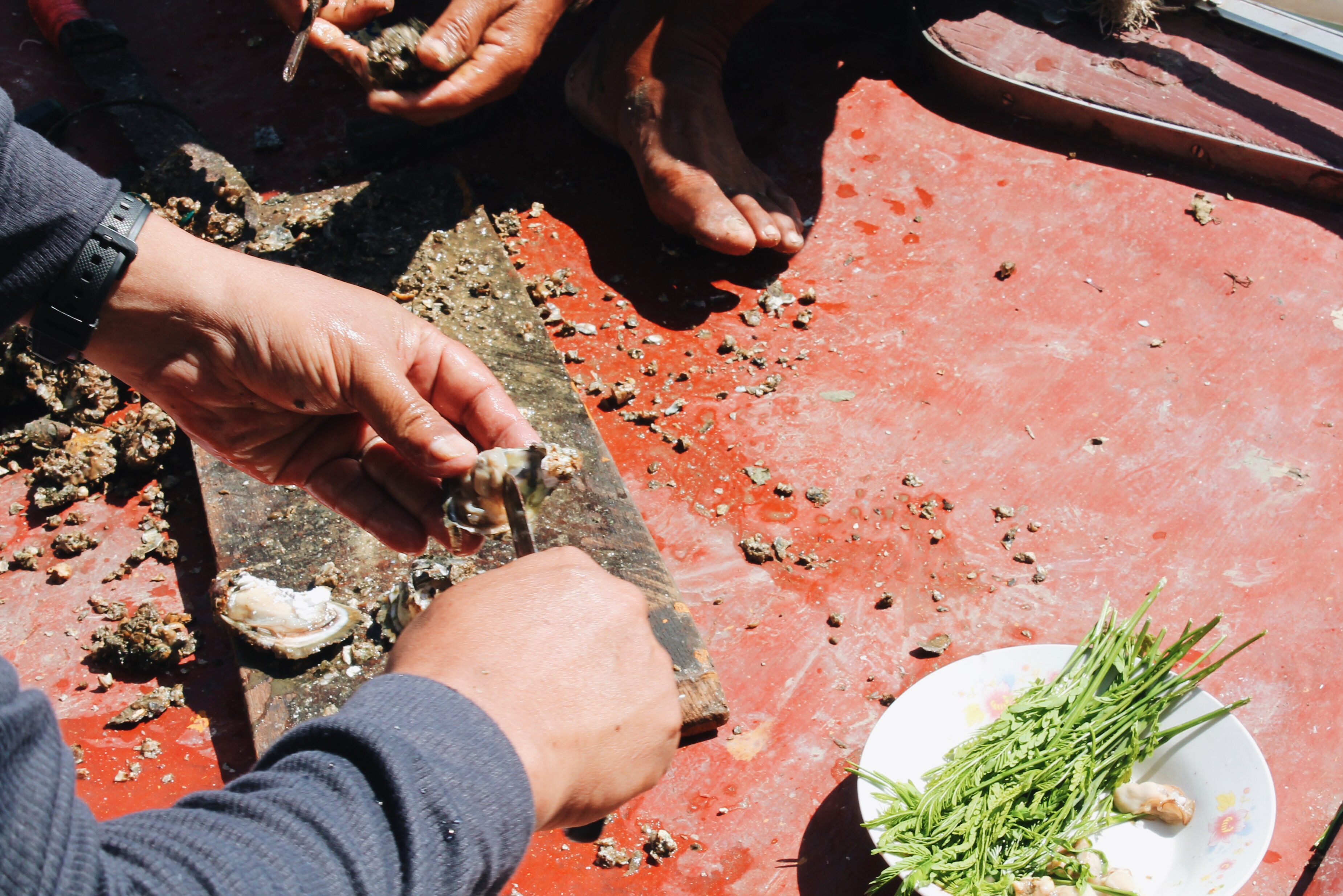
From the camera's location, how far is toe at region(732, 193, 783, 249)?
113 inches

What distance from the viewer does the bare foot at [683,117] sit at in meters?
2.90

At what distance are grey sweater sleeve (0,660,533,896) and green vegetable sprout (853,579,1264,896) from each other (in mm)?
866

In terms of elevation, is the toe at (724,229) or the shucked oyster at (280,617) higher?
the toe at (724,229)

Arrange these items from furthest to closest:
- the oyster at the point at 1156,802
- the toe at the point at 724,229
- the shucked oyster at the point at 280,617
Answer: the toe at the point at 724,229
the shucked oyster at the point at 280,617
the oyster at the point at 1156,802

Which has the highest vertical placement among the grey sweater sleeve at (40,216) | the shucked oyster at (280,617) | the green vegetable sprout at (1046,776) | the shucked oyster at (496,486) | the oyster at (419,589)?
the grey sweater sleeve at (40,216)

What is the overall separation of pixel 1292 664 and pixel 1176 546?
0.36 meters

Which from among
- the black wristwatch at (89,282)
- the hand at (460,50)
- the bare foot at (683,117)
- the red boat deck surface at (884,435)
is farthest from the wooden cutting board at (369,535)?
the black wristwatch at (89,282)

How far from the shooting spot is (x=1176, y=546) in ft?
7.63

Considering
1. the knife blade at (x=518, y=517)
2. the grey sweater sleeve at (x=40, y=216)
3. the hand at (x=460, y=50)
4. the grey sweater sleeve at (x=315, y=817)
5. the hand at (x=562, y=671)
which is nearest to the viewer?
the grey sweater sleeve at (x=315, y=817)

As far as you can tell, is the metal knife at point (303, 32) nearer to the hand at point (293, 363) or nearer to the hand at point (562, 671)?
the hand at point (293, 363)

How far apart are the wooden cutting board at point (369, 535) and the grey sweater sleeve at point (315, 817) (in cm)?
18

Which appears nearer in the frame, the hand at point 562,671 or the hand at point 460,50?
the hand at point 562,671

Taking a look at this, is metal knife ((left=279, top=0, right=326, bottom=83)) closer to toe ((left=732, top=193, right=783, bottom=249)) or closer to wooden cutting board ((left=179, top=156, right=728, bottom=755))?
wooden cutting board ((left=179, top=156, right=728, bottom=755))

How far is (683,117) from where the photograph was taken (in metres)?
3.09
